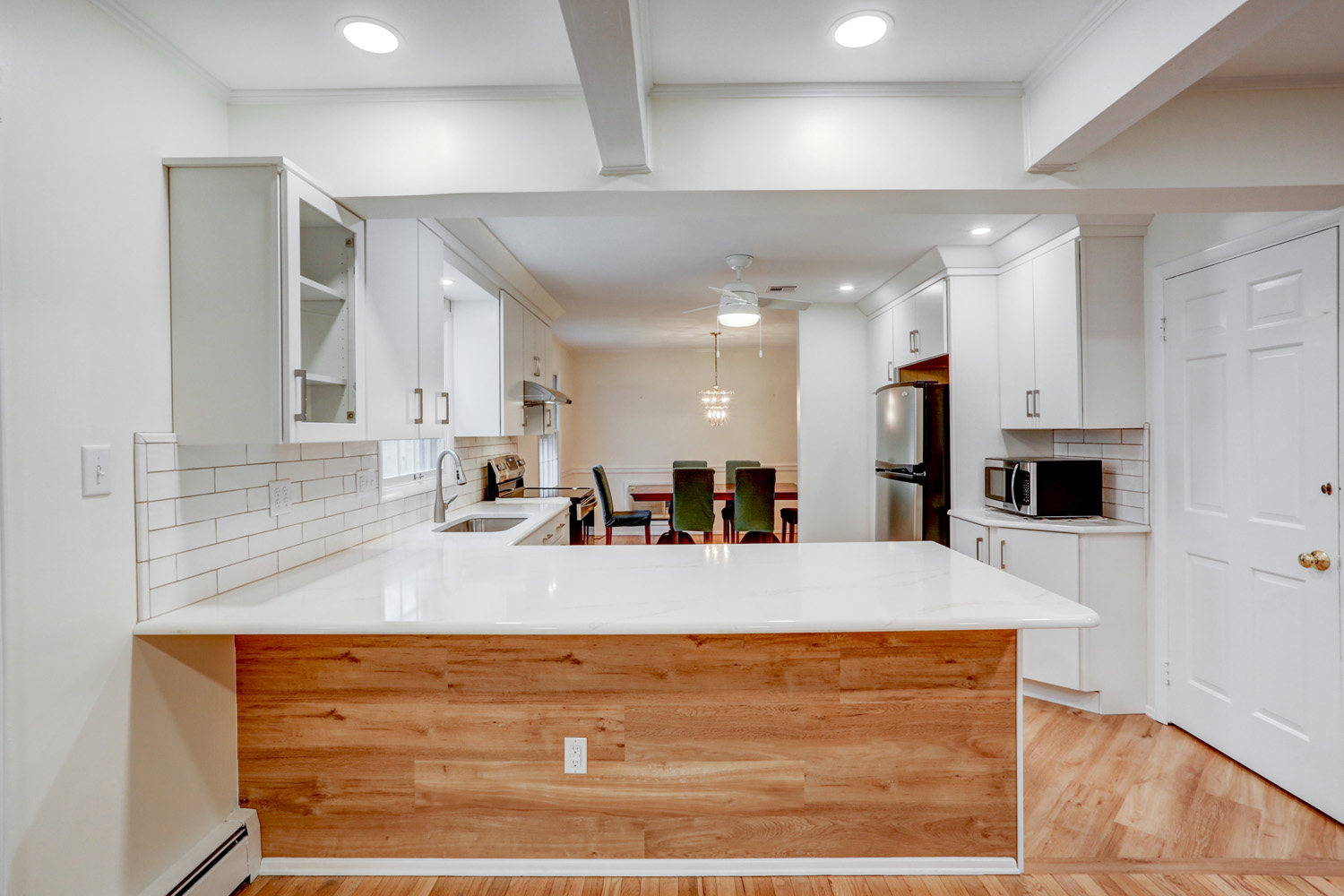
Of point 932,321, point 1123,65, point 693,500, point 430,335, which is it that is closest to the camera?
point 1123,65

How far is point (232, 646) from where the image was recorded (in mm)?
1812

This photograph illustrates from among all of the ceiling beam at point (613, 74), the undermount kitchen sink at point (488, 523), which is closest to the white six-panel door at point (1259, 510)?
the ceiling beam at point (613, 74)

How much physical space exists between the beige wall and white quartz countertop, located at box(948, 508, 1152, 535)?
15.3ft

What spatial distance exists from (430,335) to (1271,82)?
284 centimetres

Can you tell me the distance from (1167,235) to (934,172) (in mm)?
1661

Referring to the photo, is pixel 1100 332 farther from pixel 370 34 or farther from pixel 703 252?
pixel 370 34

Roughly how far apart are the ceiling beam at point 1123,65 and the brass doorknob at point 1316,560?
160 centimetres

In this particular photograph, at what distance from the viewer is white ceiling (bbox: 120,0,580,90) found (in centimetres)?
150

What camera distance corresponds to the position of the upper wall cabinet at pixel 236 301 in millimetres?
1572

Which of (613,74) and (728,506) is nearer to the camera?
(613,74)

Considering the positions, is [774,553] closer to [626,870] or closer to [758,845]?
[758,845]

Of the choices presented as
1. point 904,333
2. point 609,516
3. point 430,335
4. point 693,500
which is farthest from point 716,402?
point 430,335

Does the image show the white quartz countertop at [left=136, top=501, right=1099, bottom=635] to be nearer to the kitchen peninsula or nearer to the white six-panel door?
the kitchen peninsula

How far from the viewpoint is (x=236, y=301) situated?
159 centimetres
